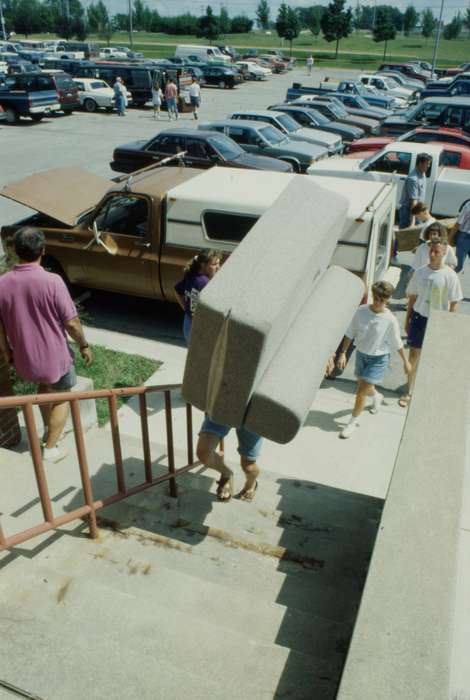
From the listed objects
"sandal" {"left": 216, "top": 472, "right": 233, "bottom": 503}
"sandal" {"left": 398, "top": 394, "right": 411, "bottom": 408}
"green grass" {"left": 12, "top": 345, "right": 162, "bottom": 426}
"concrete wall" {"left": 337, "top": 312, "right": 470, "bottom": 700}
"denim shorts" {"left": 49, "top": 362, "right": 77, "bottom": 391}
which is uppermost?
"concrete wall" {"left": 337, "top": 312, "right": 470, "bottom": 700}

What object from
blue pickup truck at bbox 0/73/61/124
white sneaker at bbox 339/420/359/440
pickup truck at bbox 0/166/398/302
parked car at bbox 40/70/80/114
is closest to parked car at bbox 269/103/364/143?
blue pickup truck at bbox 0/73/61/124

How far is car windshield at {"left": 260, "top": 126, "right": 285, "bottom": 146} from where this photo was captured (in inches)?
610

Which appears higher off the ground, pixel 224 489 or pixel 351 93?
pixel 351 93

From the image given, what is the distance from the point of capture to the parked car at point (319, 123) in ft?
62.1

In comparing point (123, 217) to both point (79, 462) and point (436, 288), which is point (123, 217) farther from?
point (79, 462)

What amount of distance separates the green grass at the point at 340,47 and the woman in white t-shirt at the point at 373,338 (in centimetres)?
6727

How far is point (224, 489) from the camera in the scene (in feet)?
13.8

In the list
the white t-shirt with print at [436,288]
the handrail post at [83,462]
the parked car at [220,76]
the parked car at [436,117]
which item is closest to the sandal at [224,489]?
the handrail post at [83,462]

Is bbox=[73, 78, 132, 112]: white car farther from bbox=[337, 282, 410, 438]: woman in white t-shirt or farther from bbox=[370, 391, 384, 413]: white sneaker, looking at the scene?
bbox=[337, 282, 410, 438]: woman in white t-shirt

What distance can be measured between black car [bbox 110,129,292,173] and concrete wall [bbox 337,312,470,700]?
1056 cm

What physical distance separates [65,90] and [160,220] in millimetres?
20425

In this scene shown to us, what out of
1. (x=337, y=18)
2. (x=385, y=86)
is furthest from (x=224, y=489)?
(x=337, y=18)

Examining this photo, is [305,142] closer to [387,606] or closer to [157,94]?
[157,94]

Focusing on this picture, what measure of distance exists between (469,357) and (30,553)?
2.80m
